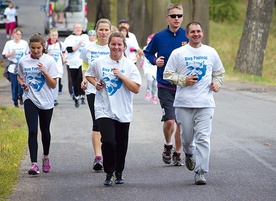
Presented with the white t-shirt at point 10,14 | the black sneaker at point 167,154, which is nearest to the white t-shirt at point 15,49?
the black sneaker at point 167,154

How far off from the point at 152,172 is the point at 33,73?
1826mm

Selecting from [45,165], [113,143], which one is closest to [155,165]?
[45,165]

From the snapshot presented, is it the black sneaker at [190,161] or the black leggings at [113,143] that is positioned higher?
the black leggings at [113,143]

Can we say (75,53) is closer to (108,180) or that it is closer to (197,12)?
(108,180)

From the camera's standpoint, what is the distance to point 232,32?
173ft

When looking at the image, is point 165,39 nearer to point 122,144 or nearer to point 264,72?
point 122,144

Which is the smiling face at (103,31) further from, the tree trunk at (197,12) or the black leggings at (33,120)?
the tree trunk at (197,12)

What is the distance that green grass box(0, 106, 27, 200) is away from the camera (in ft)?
32.0

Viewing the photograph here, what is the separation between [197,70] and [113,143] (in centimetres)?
123

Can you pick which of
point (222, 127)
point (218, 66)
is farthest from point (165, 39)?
point (222, 127)

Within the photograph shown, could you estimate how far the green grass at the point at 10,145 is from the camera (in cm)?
974

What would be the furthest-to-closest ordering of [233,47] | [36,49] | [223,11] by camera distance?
[223,11]
[233,47]
[36,49]

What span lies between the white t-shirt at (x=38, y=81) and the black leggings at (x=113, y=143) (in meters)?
1.16

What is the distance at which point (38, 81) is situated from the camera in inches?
413
